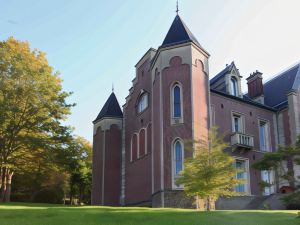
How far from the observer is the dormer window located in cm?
3234

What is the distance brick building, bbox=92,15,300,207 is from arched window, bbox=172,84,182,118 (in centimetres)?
7

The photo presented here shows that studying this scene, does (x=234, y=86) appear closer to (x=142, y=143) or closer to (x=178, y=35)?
(x=178, y=35)

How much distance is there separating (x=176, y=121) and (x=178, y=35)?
21.4ft

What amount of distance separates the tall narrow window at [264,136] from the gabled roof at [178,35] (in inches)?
380

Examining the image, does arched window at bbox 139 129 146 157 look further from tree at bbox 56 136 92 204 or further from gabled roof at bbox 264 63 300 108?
gabled roof at bbox 264 63 300 108

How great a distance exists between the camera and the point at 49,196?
45.0 meters

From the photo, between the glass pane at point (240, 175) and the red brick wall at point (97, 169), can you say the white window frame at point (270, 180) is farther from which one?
the red brick wall at point (97, 169)

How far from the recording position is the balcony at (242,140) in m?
29.8

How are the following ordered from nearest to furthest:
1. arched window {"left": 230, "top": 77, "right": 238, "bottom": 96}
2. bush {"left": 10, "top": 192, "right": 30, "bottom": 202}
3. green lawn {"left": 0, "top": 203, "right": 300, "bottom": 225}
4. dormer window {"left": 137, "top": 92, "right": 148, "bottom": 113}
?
green lawn {"left": 0, "top": 203, "right": 300, "bottom": 225}, dormer window {"left": 137, "top": 92, "right": 148, "bottom": 113}, arched window {"left": 230, "top": 77, "right": 238, "bottom": 96}, bush {"left": 10, "top": 192, "right": 30, "bottom": 202}

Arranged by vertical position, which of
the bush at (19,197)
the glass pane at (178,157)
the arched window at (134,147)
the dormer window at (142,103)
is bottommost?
the bush at (19,197)

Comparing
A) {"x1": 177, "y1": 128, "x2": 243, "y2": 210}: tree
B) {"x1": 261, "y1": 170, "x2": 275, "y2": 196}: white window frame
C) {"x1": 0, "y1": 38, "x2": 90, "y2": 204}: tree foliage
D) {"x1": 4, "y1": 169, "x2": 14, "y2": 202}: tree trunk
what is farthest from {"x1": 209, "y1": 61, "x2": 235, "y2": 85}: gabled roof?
{"x1": 4, "y1": 169, "x2": 14, "y2": 202}: tree trunk

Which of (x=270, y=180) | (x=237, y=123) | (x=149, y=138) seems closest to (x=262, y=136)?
(x=237, y=123)

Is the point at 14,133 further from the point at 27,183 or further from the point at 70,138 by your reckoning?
the point at 27,183

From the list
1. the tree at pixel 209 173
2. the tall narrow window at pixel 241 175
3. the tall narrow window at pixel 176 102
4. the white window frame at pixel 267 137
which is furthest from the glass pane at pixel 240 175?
the tree at pixel 209 173
